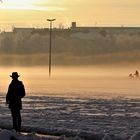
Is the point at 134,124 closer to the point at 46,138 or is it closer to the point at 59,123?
the point at 59,123

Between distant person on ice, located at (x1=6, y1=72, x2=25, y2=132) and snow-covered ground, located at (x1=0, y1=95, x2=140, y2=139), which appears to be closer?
distant person on ice, located at (x1=6, y1=72, x2=25, y2=132)

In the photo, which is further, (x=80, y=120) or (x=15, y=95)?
Result: (x=80, y=120)

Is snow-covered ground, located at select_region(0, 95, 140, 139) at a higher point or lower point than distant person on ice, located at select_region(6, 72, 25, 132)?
lower

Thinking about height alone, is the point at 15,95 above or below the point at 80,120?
above

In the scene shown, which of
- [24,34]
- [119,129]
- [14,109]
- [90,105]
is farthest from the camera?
[24,34]

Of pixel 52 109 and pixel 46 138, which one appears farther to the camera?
pixel 52 109

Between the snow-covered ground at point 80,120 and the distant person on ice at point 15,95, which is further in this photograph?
the snow-covered ground at point 80,120

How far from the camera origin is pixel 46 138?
53.6ft

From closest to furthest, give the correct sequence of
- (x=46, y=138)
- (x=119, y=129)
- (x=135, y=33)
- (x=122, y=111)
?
1. (x=46, y=138)
2. (x=119, y=129)
3. (x=122, y=111)
4. (x=135, y=33)

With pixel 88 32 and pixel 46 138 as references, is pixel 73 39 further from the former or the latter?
pixel 46 138

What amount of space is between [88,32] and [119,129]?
129724mm

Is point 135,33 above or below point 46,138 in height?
above

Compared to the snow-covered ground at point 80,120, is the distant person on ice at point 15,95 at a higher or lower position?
higher

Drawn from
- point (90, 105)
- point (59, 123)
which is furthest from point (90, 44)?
point (59, 123)
